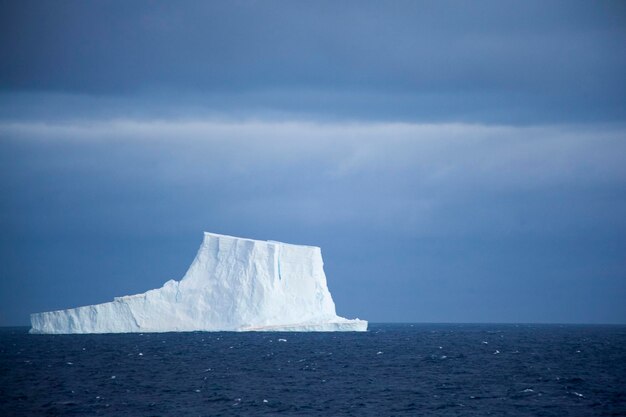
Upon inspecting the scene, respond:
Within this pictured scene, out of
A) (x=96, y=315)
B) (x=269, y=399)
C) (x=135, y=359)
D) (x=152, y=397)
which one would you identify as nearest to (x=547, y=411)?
(x=269, y=399)

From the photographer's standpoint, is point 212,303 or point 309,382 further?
point 212,303

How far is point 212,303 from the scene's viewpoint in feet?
213

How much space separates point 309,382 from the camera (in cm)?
3522

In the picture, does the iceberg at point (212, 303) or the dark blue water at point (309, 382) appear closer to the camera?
the dark blue water at point (309, 382)

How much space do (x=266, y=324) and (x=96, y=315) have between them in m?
12.2

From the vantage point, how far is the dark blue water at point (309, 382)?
28.0 m

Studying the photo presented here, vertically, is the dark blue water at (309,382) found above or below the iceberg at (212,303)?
below

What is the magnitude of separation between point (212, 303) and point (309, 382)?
3056 centimetres

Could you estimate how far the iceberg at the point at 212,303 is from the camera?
64.2 m

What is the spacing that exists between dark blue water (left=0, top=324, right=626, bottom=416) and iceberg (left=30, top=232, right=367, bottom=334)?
10283 millimetres

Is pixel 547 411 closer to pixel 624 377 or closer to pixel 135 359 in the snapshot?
pixel 624 377

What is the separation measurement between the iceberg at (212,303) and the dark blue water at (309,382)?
33.7ft

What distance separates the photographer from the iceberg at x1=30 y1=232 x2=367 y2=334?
64.2 meters

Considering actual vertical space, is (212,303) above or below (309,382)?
above
